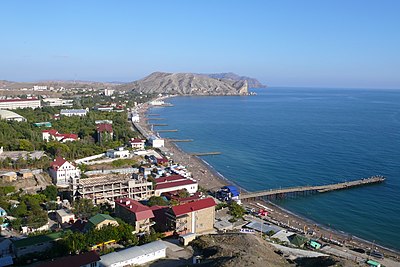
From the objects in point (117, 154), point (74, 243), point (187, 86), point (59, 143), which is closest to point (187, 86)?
point (187, 86)

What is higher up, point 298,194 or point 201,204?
point 201,204

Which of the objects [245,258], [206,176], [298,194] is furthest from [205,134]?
[245,258]

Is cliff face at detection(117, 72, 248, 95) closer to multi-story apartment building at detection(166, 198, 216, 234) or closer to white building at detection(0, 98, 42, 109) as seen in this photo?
white building at detection(0, 98, 42, 109)

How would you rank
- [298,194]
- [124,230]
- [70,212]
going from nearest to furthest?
1. [124,230]
2. [70,212]
3. [298,194]

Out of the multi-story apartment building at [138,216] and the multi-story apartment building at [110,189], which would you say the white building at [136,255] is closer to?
the multi-story apartment building at [138,216]

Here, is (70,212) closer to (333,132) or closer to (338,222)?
(338,222)

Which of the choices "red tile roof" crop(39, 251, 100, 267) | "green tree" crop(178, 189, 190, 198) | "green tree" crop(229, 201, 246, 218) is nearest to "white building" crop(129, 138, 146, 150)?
Answer: "green tree" crop(178, 189, 190, 198)

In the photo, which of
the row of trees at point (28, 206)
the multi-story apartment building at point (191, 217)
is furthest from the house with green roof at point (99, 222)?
the row of trees at point (28, 206)
